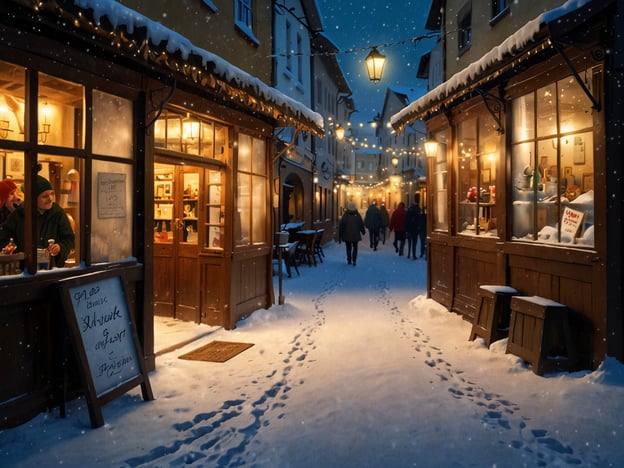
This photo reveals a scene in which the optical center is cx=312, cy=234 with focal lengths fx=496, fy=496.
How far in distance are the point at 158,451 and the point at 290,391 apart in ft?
5.43

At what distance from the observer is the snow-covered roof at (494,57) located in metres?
4.83

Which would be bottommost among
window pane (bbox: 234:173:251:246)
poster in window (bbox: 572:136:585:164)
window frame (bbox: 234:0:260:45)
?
window pane (bbox: 234:173:251:246)

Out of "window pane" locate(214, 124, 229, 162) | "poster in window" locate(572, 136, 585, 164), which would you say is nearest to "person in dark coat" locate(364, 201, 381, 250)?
"window pane" locate(214, 124, 229, 162)

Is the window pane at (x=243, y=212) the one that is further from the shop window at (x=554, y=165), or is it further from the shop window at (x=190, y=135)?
the shop window at (x=554, y=165)

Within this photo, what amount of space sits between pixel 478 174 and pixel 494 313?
2739 millimetres

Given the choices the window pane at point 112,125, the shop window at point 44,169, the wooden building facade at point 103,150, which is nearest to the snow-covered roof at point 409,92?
the wooden building facade at point 103,150

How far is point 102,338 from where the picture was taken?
4547mm

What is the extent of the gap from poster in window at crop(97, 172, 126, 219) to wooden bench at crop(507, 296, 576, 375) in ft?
15.6

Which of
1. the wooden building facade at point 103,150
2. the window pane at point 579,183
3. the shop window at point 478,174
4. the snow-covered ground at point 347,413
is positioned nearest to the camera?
the snow-covered ground at point 347,413

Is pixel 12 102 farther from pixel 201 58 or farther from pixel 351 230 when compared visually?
pixel 351 230

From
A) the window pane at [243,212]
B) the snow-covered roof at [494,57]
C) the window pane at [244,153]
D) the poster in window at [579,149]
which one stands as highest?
the snow-covered roof at [494,57]

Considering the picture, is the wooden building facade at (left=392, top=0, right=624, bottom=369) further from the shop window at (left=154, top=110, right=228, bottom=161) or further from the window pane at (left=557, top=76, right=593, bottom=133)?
the shop window at (left=154, top=110, right=228, bottom=161)

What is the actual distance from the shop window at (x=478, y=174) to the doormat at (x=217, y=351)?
4312mm

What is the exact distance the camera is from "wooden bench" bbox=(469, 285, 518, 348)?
6.55 meters
